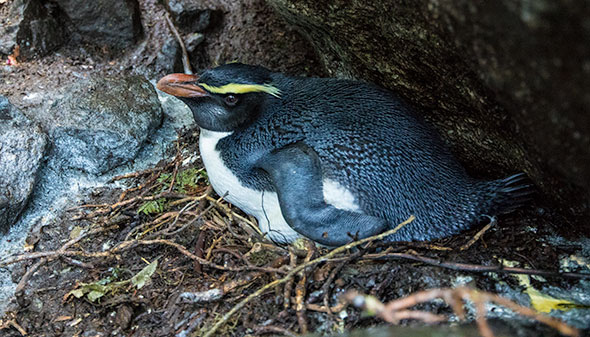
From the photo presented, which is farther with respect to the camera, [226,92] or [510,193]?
[226,92]

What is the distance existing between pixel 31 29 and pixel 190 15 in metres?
0.91

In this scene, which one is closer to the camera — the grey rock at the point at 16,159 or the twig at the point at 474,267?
the twig at the point at 474,267

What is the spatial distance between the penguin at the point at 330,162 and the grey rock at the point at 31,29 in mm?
1173

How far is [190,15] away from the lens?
324 cm

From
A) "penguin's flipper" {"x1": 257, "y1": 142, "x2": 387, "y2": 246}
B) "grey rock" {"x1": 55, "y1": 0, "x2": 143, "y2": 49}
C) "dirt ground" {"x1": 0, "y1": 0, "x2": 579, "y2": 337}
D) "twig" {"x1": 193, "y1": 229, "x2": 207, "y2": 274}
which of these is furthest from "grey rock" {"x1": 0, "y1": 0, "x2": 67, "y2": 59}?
"penguin's flipper" {"x1": 257, "y1": 142, "x2": 387, "y2": 246}

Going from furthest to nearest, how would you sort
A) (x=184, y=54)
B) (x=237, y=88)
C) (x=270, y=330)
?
(x=184, y=54)
(x=237, y=88)
(x=270, y=330)

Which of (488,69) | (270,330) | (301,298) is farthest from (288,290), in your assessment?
(488,69)

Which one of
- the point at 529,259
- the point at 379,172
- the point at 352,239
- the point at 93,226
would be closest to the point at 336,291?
the point at 352,239

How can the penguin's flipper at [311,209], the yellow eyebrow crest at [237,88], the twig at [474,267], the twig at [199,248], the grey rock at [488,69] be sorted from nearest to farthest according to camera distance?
the grey rock at [488,69]
the twig at [474,267]
the penguin's flipper at [311,209]
the twig at [199,248]
the yellow eyebrow crest at [237,88]

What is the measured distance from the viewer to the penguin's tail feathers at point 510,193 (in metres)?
2.11

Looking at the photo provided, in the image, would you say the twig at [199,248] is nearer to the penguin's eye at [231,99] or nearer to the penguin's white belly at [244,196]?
the penguin's white belly at [244,196]

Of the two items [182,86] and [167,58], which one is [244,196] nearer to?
[182,86]

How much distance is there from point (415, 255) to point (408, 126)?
1.91 feet

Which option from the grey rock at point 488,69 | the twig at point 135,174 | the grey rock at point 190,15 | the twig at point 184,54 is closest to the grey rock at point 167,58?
the twig at point 184,54
